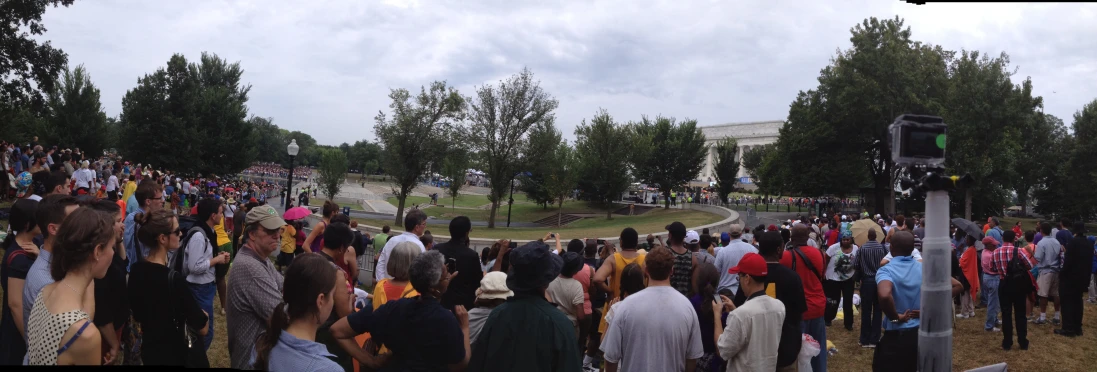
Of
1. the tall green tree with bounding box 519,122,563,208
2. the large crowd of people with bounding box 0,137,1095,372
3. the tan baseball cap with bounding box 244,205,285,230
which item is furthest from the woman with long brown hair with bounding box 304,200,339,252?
the tall green tree with bounding box 519,122,563,208

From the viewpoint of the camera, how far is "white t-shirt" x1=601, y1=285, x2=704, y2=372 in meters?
4.05

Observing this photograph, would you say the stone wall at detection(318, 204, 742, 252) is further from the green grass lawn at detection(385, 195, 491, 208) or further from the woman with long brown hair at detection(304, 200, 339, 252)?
the green grass lawn at detection(385, 195, 491, 208)

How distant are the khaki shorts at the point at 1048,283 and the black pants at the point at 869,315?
3.80 meters

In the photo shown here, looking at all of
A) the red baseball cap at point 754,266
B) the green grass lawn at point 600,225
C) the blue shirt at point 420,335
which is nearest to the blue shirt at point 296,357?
the blue shirt at point 420,335

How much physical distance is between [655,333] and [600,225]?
3445cm

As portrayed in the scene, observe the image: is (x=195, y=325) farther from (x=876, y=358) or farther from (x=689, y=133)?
(x=689, y=133)

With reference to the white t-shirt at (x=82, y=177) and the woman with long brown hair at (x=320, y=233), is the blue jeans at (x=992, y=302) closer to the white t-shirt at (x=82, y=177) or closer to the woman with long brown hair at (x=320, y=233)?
the woman with long brown hair at (x=320, y=233)

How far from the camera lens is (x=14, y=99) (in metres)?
25.8

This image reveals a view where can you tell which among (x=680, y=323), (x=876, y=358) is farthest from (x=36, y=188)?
(x=876, y=358)

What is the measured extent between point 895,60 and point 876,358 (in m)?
35.4

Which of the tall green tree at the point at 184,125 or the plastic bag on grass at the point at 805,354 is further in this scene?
the tall green tree at the point at 184,125

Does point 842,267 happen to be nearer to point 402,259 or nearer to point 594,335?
point 594,335

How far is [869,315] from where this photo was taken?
866 cm

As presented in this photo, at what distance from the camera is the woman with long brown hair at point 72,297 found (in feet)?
8.66
